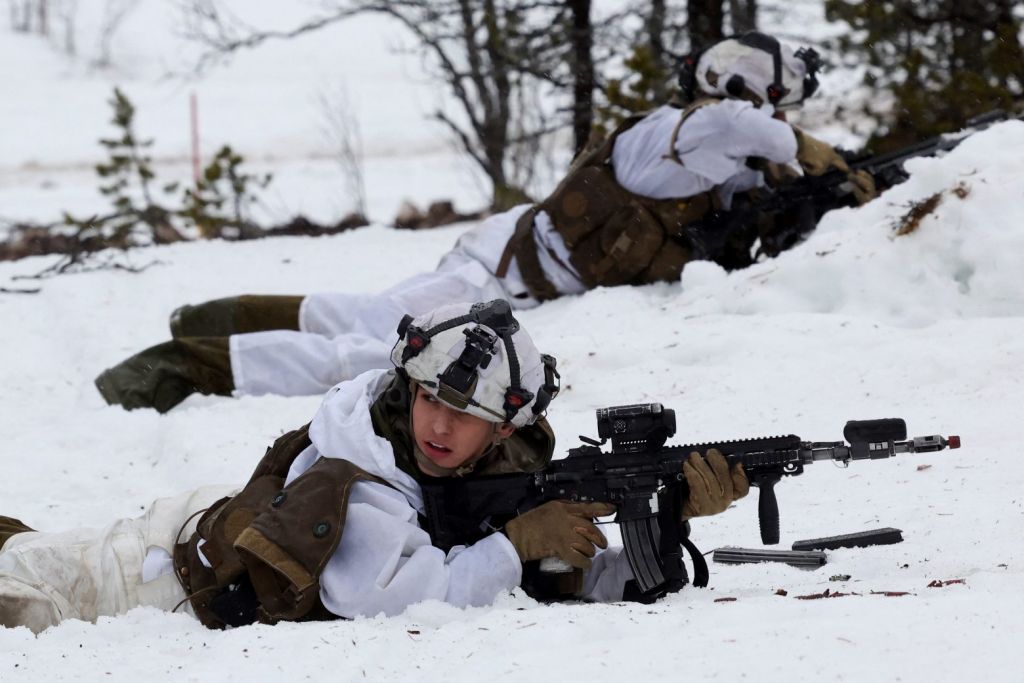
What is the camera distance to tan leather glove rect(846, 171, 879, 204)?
6.89 meters

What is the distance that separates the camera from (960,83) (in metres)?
9.95

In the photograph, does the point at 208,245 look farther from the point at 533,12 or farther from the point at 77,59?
the point at 77,59

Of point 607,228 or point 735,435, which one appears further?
point 607,228

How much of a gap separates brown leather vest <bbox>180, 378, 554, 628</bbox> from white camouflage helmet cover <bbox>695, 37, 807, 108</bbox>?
3733 millimetres

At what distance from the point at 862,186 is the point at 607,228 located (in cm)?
145

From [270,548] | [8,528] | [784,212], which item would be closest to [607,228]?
[784,212]

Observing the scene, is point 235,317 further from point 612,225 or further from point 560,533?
point 560,533

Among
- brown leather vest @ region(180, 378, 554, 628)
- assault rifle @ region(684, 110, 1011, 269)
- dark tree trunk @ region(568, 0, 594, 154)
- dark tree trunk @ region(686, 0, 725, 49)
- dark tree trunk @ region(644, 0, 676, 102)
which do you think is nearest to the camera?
brown leather vest @ region(180, 378, 554, 628)

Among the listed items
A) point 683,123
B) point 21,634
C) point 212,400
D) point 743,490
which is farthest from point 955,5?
point 21,634

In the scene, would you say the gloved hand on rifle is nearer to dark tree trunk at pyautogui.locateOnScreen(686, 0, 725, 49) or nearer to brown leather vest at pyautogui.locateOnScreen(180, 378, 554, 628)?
dark tree trunk at pyautogui.locateOnScreen(686, 0, 725, 49)

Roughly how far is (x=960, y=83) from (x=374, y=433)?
797cm

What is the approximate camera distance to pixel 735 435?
4.96 m

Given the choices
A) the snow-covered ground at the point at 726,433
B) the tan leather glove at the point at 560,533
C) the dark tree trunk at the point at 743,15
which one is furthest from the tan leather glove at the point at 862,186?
the dark tree trunk at the point at 743,15

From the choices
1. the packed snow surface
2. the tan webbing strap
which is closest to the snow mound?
the packed snow surface
